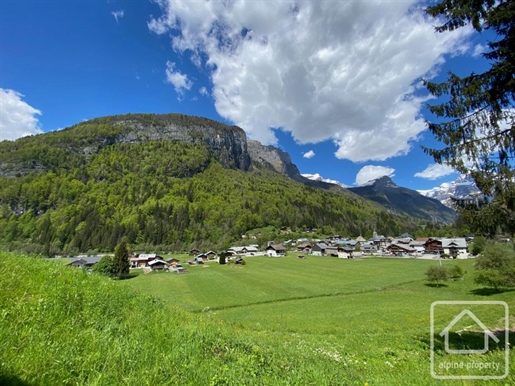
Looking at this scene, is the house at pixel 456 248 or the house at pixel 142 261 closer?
the house at pixel 456 248

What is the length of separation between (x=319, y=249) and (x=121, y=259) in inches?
3618

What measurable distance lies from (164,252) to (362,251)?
114m

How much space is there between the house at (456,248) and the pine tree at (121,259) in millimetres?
122802

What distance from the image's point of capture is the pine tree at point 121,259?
73.4m

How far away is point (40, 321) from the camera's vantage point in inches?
186

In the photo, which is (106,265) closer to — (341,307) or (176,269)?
(176,269)

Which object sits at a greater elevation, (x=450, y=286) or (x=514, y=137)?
(x=514, y=137)

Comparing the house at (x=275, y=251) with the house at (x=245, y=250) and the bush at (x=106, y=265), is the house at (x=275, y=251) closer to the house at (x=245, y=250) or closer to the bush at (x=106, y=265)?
the house at (x=245, y=250)

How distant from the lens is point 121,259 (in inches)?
2977

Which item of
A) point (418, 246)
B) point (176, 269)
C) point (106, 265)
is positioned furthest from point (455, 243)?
point (106, 265)

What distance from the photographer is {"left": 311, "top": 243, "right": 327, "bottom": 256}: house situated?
415 feet

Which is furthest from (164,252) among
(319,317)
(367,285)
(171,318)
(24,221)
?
(171,318)

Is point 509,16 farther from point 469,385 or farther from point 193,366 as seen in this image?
point 193,366

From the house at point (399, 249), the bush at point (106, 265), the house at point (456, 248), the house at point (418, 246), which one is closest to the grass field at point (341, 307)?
the bush at point (106, 265)
